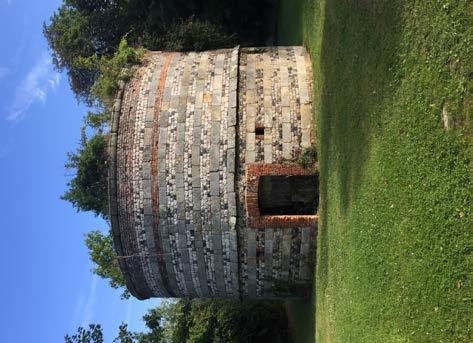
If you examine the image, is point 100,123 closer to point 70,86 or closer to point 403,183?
point 403,183

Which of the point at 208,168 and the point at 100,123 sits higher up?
the point at 100,123

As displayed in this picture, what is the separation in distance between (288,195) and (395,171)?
5.62 metres

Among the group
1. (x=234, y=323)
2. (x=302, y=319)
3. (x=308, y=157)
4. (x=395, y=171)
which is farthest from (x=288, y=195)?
(x=234, y=323)

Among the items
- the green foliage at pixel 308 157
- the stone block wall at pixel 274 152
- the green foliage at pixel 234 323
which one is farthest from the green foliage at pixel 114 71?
the green foliage at pixel 234 323

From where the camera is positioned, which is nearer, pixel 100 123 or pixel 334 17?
pixel 334 17

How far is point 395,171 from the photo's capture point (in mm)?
8461

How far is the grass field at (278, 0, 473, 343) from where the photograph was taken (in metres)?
6.54

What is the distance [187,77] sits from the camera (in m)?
15.1

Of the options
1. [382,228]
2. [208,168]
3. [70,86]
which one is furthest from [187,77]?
[70,86]

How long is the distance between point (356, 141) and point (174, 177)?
534cm

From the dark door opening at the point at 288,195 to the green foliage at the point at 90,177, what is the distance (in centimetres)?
457

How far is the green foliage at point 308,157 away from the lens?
44.5 feet

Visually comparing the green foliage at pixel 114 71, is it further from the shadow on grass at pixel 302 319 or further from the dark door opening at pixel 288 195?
the shadow on grass at pixel 302 319

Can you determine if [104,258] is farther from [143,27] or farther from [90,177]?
[143,27]
